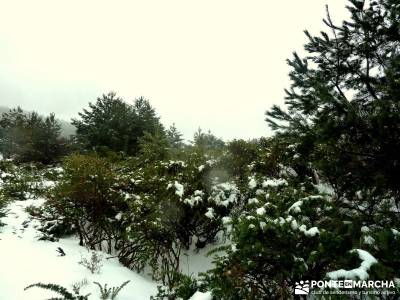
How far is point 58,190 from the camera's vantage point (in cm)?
723

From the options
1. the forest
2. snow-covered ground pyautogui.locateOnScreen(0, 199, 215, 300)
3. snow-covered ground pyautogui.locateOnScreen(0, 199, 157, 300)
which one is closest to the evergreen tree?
the forest

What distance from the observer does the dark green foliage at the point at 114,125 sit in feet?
65.5

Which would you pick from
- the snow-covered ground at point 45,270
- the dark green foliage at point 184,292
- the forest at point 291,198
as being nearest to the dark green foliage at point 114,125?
the forest at point 291,198

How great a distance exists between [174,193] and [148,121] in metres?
15.1

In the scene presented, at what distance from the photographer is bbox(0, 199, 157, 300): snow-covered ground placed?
476cm

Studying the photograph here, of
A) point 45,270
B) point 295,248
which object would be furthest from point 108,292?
point 295,248

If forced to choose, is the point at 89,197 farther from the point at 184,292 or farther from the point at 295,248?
the point at 295,248

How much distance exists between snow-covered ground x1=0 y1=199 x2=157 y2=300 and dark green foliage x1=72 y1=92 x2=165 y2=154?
12496mm

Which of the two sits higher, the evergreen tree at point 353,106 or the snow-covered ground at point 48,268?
the evergreen tree at point 353,106

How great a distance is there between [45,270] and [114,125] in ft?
51.7

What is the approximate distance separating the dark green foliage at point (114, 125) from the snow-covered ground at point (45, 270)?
1250cm

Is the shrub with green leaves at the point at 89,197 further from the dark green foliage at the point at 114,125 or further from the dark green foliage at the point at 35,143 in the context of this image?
the dark green foliage at the point at 35,143

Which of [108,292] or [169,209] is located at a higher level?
[169,209]

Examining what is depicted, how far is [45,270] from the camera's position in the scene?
17.8 ft
